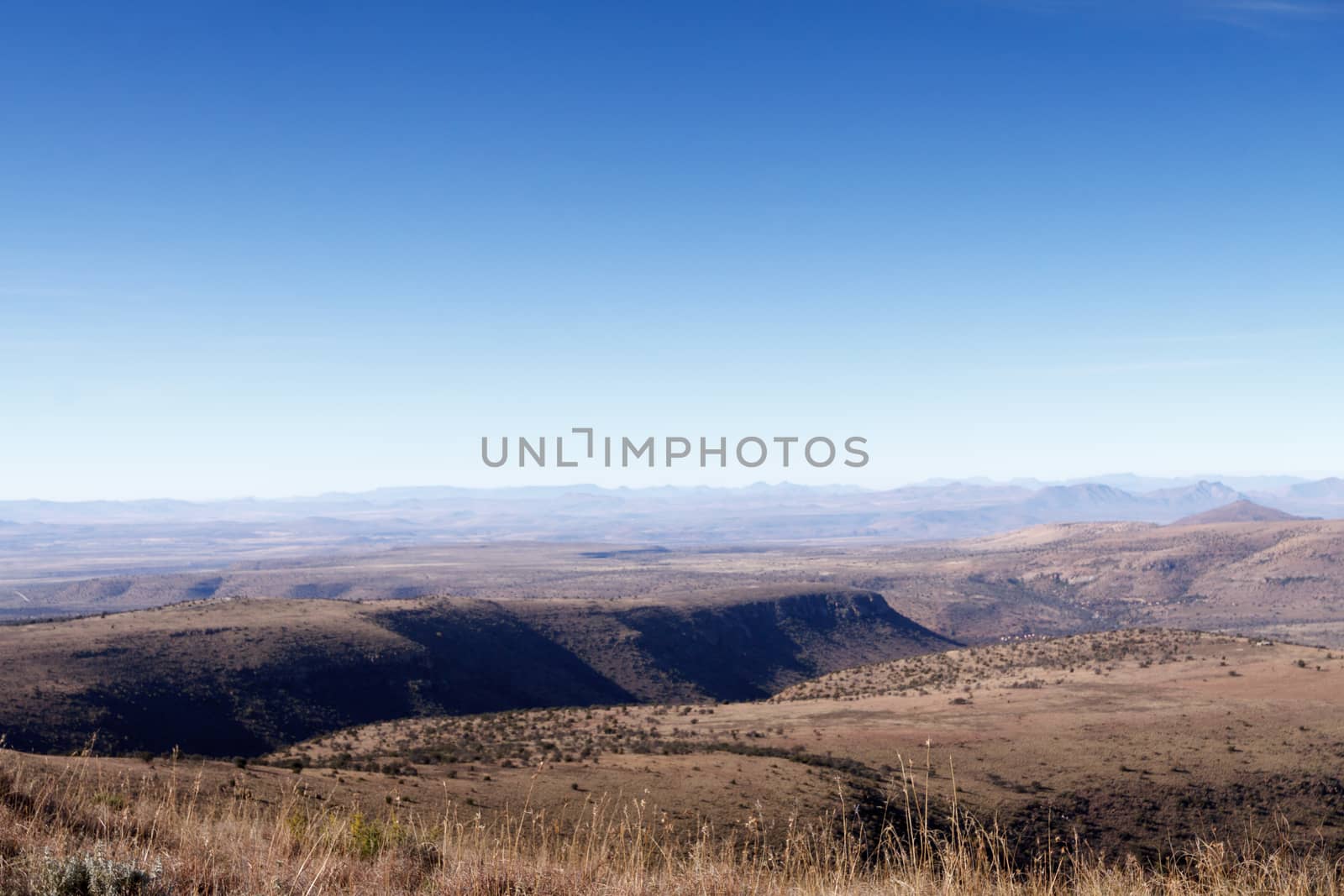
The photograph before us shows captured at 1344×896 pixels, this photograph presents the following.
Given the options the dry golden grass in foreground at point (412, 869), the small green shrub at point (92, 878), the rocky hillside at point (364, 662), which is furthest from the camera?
the rocky hillside at point (364, 662)

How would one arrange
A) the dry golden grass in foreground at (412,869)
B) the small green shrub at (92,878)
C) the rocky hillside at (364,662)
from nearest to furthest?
the small green shrub at (92,878)
the dry golden grass in foreground at (412,869)
the rocky hillside at (364,662)

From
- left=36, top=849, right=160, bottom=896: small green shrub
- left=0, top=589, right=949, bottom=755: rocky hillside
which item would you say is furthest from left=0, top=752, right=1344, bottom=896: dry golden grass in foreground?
left=0, top=589, right=949, bottom=755: rocky hillside

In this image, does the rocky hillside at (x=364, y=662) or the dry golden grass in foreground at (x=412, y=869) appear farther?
the rocky hillside at (x=364, y=662)

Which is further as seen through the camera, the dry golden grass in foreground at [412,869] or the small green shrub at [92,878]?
the dry golden grass in foreground at [412,869]

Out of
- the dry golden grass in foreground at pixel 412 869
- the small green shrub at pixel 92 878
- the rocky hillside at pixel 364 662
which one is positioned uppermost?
the small green shrub at pixel 92 878

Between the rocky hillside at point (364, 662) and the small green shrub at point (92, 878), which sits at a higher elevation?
the small green shrub at point (92, 878)

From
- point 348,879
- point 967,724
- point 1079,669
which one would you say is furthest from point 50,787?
point 1079,669

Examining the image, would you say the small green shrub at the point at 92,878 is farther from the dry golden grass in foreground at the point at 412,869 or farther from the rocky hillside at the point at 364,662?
the rocky hillside at the point at 364,662

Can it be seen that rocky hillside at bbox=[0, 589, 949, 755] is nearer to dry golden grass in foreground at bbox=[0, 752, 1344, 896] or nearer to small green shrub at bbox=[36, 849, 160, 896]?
dry golden grass in foreground at bbox=[0, 752, 1344, 896]

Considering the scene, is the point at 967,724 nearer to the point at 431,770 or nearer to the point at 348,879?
the point at 431,770

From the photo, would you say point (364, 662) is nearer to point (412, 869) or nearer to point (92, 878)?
point (412, 869)

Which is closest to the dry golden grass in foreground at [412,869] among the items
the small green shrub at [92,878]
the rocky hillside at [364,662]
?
the small green shrub at [92,878]
